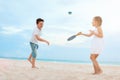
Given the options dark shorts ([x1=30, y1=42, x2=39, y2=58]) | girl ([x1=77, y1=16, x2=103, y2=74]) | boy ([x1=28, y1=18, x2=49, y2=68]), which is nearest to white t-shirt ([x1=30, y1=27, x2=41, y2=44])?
boy ([x1=28, y1=18, x2=49, y2=68])

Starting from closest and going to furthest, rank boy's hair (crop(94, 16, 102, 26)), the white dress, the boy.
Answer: the white dress < boy's hair (crop(94, 16, 102, 26)) < the boy

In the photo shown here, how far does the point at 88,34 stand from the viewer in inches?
419

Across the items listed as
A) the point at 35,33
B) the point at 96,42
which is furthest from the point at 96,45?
the point at 35,33

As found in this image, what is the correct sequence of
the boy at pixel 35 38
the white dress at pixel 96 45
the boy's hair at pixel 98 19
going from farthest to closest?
→ the boy at pixel 35 38, the boy's hair at pixel 98 19, the white dress at pixel 96 45

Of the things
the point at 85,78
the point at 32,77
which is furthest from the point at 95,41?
the point at 32,77

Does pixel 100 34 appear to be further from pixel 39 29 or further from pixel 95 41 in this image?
pixel 39 29

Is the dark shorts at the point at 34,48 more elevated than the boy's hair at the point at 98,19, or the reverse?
the boy's hair at the point at 98,19

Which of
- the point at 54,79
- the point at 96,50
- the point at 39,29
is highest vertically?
the point at 39,29

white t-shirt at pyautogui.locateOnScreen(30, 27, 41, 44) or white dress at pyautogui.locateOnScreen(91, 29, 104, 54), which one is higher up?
white t-shirt at pyautogui.locateOnScreen(30, 27, 41, 44)

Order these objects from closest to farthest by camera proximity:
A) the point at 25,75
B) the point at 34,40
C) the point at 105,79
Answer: the point at 105,79
the point at 25,75
the point at 34,40

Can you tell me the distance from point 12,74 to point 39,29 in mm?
2087

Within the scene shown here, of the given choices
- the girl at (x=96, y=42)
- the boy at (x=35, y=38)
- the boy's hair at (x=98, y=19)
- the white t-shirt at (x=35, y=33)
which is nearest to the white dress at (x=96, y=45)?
the girl at (x=96, y=42)

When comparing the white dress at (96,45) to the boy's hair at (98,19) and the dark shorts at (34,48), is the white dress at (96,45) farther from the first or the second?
the dark shorts at (34,48)

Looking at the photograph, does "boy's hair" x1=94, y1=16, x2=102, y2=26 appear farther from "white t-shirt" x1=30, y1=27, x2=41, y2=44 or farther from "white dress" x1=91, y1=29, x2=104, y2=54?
"white t-shirt" x1=30, y1=27, x2=41, y2=44
